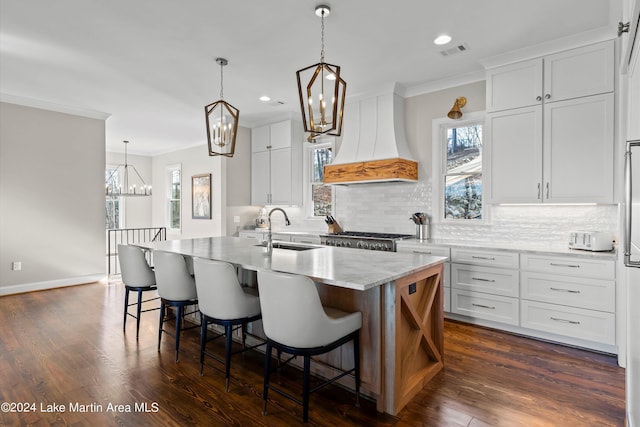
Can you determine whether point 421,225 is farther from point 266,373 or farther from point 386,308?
point 266,373

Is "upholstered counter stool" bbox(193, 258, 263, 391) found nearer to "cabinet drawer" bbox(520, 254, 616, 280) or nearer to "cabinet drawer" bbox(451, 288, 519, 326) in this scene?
"cabinet drawer" bbox(451, 288, 519, 326)

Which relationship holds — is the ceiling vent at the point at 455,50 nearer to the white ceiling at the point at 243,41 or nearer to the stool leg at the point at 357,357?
the white ceiling at the point at 243,41

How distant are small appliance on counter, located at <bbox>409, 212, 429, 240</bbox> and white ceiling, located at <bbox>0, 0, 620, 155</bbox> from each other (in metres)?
1.70

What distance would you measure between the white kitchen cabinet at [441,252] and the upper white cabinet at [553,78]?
162 cm

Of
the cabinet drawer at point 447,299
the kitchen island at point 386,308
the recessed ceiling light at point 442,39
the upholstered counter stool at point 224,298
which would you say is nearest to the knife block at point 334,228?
the cabinet drawer at point 447,299

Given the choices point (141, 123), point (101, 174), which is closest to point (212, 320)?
point (101, 174)

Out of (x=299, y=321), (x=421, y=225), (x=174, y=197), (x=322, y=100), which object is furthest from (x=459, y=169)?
(x=174, y=197)

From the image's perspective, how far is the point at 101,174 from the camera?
5828 mm

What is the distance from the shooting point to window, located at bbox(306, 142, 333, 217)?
5.80 meters

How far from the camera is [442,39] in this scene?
3340 mm

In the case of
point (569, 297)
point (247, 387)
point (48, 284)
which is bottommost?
point (247, 387)

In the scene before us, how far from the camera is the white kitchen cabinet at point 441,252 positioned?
3852mm

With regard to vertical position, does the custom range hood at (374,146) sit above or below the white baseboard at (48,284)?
above

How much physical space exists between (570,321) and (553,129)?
1.80m
